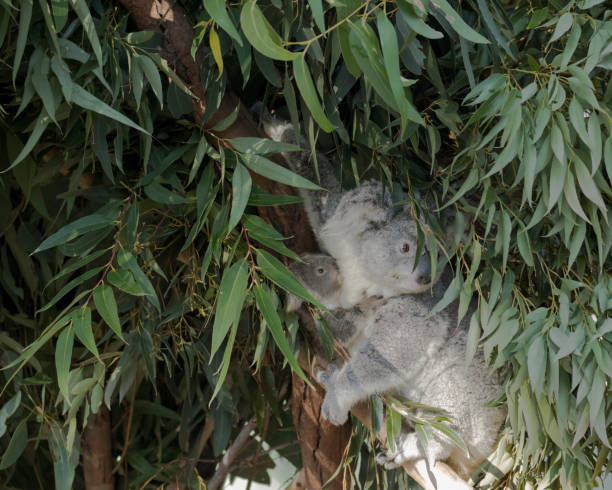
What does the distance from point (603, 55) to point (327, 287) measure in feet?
2.06

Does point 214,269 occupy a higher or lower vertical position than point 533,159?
lower

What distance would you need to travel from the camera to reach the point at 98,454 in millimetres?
1863

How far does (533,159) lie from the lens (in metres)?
1.11

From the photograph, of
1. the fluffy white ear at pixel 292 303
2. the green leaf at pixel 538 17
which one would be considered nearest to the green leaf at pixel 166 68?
the fluffy white ear at pixel 292 303

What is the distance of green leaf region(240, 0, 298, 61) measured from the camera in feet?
3.14

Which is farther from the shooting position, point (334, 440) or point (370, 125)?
point (334, 440)

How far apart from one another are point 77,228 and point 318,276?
453mm

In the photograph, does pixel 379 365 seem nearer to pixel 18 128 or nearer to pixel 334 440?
pixel 334 440

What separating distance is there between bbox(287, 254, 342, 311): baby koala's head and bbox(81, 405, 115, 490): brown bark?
2.44 ft

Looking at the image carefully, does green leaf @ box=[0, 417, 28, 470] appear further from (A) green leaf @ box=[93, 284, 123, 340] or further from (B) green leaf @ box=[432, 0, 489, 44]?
(B) green leaf @ box=[432, 0, 489, 44]

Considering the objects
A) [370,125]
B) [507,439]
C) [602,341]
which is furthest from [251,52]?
[507,439]

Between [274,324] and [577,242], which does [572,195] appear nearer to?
[577,242]

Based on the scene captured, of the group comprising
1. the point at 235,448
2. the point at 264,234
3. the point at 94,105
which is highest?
the point at 94,105

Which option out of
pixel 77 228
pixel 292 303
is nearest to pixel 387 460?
pixel 292 303
